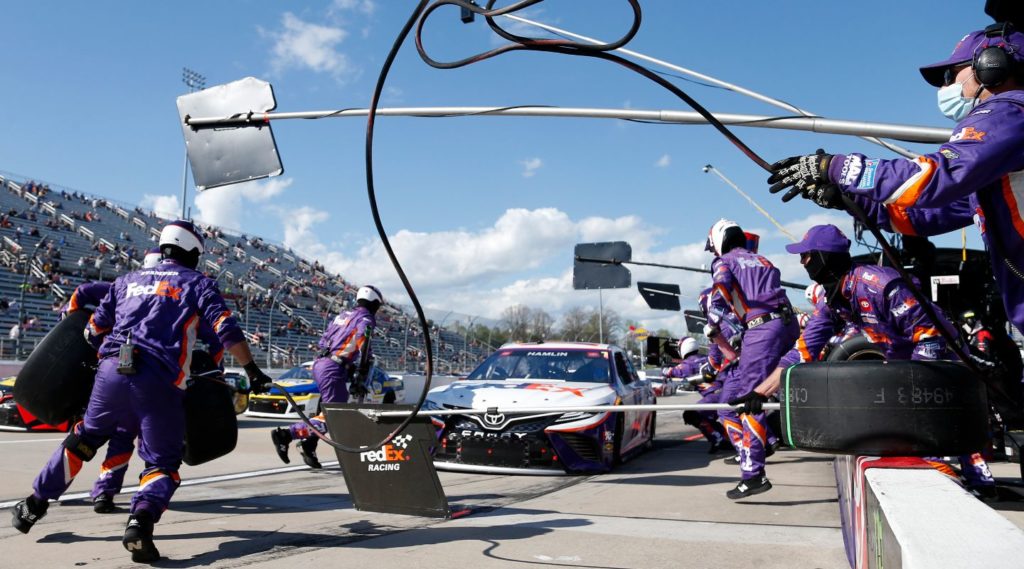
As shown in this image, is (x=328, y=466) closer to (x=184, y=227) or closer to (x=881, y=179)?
(x=184, y=227)

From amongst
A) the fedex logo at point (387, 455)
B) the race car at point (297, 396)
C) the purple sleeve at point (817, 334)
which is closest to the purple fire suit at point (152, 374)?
the fedex logo at point (387, 455)

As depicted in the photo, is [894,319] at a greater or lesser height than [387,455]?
greater

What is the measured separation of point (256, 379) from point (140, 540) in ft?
3.48

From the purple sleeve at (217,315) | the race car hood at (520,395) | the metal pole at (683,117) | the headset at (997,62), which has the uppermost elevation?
the metal pole at (683,117)

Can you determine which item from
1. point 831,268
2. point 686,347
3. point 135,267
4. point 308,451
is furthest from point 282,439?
point 135,267

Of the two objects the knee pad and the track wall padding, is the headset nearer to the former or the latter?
the track wall padding

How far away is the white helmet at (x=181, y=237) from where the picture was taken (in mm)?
4352

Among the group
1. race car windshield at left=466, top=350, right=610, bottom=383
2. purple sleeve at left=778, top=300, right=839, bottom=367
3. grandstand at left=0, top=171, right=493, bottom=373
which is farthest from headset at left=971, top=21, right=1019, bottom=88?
grandstand at left=0, top=171, right=493, bottom=373

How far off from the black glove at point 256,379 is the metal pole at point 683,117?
2112 mm

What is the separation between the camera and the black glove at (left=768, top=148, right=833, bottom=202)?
2.37 meters

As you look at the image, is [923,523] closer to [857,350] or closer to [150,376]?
[857,350]

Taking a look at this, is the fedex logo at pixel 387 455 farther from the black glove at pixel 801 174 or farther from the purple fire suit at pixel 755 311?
the black glove at pixel 801 174

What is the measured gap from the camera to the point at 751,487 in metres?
5.34

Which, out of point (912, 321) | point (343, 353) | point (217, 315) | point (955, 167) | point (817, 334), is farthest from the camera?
point (343, 353)
